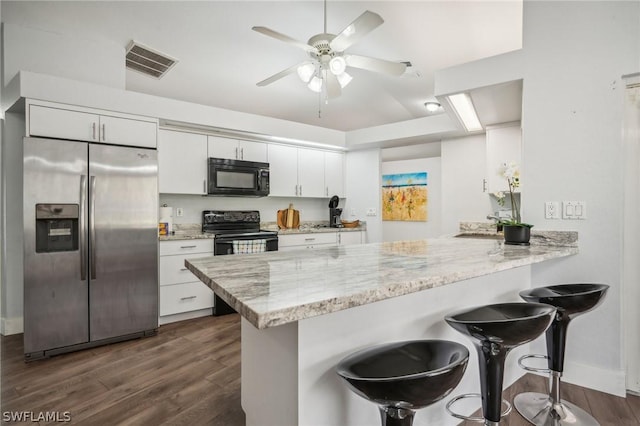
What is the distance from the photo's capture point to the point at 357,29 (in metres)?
2.15

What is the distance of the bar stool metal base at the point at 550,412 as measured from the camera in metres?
1.80

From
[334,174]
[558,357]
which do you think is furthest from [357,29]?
[334,174]

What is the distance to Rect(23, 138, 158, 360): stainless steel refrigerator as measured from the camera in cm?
263

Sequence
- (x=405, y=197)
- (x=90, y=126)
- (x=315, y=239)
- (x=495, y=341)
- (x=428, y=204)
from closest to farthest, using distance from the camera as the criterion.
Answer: (x=495, y=341), (x=90, y=126), (x=315, y=239), (x=428, y=204), (x=405, y=197)

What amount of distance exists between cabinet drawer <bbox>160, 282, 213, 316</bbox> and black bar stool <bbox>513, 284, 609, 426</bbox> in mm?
2878

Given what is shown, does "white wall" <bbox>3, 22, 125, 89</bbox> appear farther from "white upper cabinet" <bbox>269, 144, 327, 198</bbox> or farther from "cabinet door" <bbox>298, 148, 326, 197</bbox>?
"cabinet door" <bbox>298, 148, 326, 197</bbox>

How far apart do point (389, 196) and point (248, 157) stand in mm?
4313

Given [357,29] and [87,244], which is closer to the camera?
[357,29]

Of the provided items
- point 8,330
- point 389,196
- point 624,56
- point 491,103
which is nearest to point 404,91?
point 491,103

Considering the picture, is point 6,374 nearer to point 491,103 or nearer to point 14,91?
point 14,91

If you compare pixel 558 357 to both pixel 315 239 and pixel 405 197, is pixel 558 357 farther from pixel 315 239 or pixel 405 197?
pixel 405 197

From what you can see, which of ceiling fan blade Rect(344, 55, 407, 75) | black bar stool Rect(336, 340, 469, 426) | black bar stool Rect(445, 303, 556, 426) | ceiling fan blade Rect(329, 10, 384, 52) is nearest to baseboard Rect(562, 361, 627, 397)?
black bar stool Rect(445, 303, 556, 426)

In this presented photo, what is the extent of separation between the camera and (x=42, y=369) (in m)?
2.48

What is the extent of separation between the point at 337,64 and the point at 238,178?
2108 millimetres
